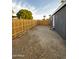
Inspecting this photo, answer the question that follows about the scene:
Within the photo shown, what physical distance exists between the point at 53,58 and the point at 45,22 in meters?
9.82
